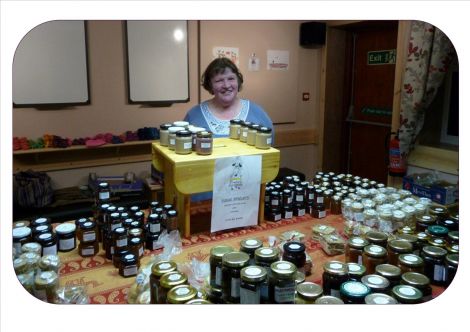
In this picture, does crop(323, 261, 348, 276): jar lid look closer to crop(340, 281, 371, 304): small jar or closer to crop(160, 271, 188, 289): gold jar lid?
crop(340, 281, 371, 304): small jar

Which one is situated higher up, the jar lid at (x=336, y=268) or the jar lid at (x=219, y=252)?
the jar lid at (x=219, y=252)

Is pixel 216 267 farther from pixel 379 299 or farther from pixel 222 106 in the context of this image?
pixel 222 106

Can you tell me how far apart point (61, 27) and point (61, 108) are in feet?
1.74

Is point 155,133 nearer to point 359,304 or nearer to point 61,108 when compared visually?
point 61,108

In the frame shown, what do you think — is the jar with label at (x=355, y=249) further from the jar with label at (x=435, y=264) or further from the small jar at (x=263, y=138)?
the small jar at (x=263, y=138)

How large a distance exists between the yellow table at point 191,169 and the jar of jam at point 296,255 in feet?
1.13

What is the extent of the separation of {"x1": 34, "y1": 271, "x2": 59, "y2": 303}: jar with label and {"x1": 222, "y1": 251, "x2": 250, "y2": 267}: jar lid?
0.39 m

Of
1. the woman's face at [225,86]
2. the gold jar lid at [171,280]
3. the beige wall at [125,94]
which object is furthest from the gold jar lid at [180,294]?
the beige wall at [125,94]

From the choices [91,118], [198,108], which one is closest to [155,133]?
[91,118]

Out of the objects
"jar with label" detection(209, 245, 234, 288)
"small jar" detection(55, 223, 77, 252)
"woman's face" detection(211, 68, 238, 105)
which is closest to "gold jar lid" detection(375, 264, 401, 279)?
"jar with label" detection(209, 245, 234, 288)

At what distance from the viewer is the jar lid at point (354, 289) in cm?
89

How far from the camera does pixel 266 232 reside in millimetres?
1377

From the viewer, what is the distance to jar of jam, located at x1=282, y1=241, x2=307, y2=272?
3.50 feet

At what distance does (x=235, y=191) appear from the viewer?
52.8 inches
